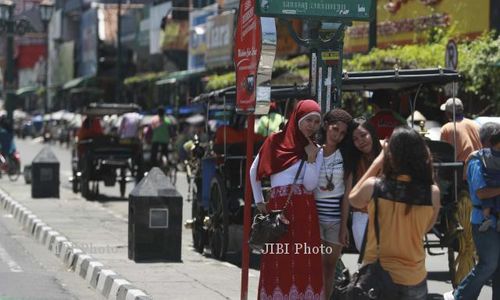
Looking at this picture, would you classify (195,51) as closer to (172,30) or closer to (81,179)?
(172,30)

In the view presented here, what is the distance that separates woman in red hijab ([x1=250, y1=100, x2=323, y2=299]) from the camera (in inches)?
295

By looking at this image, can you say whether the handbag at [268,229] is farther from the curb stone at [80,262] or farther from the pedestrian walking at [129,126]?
the pedestrian walking at [129,126]

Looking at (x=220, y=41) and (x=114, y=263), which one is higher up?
(x=220, y=41)

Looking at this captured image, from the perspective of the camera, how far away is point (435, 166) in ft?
28.4

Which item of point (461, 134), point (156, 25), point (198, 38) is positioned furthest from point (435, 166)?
point (156, 25)

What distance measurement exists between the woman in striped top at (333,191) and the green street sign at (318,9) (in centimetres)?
124

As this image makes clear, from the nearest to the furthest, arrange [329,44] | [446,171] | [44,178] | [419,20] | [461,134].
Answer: [329,44] < [446,171] < [461,134] < [44,178] < [419,20]

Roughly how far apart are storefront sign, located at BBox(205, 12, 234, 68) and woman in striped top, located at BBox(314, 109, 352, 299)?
1220 inches

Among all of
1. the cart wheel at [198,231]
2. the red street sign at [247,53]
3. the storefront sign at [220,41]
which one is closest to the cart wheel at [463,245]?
the red street sign at [247,53]

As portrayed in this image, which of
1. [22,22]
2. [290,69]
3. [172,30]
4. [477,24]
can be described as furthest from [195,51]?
[477,24]

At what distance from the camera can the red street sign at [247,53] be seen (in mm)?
8258

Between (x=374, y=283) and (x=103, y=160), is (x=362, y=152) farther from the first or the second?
(x=103, y=160)

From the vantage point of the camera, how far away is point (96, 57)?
66.9 m

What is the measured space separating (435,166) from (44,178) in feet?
45.3
